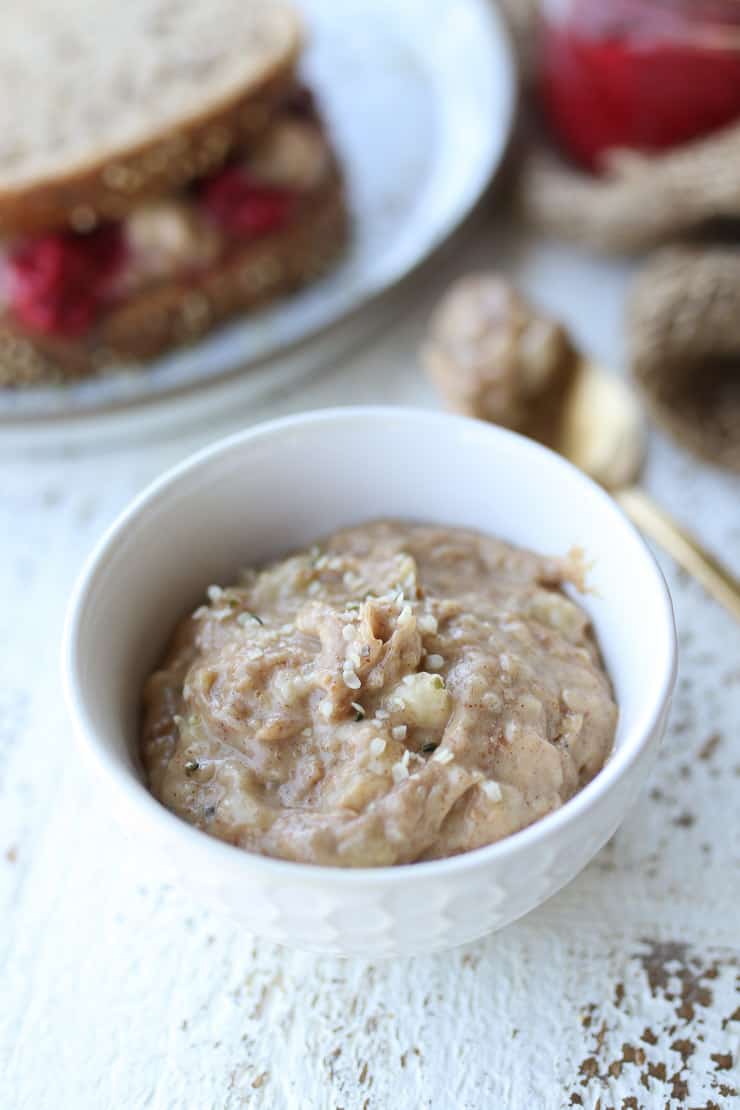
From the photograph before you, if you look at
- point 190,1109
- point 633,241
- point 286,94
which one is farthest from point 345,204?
point 190,1109

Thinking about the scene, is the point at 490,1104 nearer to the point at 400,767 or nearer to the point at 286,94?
the point at 400,767

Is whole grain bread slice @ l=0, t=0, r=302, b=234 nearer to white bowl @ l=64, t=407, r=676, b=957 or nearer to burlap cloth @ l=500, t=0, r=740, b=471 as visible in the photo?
burlap cloth @ l=500, t=0, r=740, b=471

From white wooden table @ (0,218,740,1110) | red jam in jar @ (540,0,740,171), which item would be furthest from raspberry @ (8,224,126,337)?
red jam in jar @ (540,0,740,171)

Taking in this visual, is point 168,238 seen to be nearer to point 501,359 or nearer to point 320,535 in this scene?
point 501,359

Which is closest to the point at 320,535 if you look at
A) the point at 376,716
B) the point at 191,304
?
the point at 376,716

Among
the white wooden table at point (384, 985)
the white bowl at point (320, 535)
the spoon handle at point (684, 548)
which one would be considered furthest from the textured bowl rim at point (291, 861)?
the spoon handle at point (684, 548)

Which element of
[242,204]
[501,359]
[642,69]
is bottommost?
[501,359]
